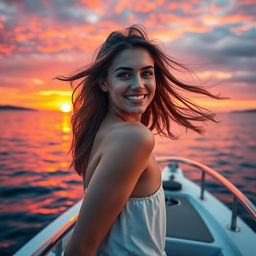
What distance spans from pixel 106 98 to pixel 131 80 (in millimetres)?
362

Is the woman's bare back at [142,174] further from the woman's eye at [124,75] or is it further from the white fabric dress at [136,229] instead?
the woman's eye at [124,75]

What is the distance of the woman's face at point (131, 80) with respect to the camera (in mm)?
1400

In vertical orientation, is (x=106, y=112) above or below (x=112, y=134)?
above

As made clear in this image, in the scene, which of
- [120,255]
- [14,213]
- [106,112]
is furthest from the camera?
[14,213]

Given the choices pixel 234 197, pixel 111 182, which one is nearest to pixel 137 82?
pixel 111 182

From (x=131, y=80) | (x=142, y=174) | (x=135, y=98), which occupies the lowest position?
(x=142, y=174)

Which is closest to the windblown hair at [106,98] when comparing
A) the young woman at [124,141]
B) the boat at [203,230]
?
the young woman at [124,141]

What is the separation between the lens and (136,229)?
1.24 m

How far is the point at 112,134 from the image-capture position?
3.80 ft

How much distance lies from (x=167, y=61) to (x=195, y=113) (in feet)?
1.78

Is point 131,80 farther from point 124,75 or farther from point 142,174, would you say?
point 142,174

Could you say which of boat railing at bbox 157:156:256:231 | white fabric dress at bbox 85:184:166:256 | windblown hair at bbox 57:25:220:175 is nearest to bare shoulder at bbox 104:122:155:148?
white fabric dress at bbox 85:184:166:256

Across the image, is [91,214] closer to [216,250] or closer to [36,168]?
[216,250]

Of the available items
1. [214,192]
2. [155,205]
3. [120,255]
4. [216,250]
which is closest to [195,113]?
[155,205]
